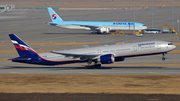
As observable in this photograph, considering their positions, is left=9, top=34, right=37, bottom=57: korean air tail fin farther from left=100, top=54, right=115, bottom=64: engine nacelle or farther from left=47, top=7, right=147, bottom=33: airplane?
left=47, top=7, right=147, bottom=33: airplane

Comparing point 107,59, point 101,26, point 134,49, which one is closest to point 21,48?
point 107,59

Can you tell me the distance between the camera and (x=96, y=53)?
2036 inches

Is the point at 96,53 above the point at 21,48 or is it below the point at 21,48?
below

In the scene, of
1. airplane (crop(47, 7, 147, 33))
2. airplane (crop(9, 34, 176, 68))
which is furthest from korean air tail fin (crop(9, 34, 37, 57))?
airplane (crop(47, 7, 147, 33))

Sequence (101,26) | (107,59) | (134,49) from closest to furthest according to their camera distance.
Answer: (107,59), (134,49), (101,26)

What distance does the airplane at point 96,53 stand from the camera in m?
50.0

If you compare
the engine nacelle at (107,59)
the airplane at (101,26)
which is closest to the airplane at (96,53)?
the engine nacelle at (107,59)

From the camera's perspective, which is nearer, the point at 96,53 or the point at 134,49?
the point at 134,49

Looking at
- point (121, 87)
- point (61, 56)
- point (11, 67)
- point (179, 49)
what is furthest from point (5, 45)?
point (121, 87)

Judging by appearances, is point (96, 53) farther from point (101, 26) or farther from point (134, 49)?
point (101, 26)

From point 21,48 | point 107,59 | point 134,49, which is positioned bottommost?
point 107,59

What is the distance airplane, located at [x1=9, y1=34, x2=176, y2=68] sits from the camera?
1969 inches
